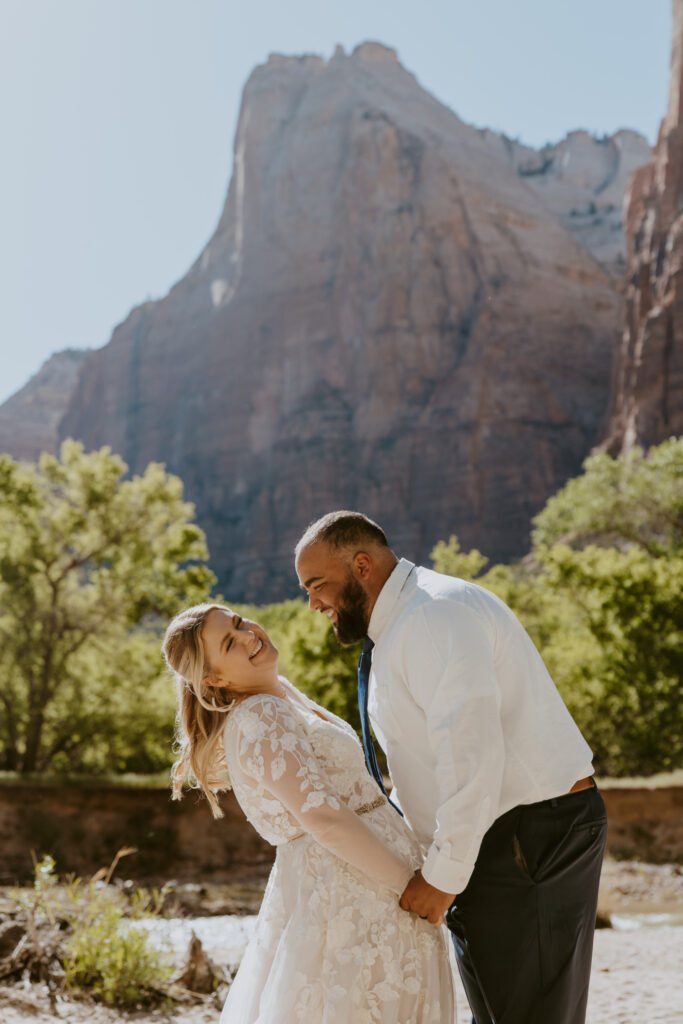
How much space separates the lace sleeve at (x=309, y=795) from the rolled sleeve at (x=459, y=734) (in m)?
0.15

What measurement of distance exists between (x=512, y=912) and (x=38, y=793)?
16750mm

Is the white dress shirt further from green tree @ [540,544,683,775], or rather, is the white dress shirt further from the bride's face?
green tree @ [540,544,683,775]

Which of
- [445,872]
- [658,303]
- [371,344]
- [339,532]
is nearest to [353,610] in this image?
[339,532]

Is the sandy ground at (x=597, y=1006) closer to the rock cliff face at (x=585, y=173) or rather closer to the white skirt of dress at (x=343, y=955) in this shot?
the white skirt of dress at (x=343, y=955)

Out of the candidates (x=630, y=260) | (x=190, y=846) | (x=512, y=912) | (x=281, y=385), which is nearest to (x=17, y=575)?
(x=190, y=846)

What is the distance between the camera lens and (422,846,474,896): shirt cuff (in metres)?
2.42

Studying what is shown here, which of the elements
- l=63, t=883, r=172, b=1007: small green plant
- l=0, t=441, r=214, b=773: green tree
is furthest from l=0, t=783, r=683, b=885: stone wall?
l=63, t=883, r=172, b=1007: small green plant

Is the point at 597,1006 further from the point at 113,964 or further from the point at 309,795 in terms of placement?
the point at 309,795

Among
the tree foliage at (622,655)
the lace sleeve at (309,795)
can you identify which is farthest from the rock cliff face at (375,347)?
the lace sleeve at (309,795)

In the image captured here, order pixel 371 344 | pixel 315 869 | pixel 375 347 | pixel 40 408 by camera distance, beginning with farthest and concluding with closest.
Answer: pixel 40 408 < pixel 371 344 < pixel 375 347 < pixel 315 869

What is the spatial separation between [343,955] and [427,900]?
301mm

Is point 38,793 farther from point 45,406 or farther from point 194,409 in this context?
point 45,406

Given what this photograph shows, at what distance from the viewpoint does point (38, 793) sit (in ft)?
57.6

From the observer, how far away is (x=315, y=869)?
2652 mm
